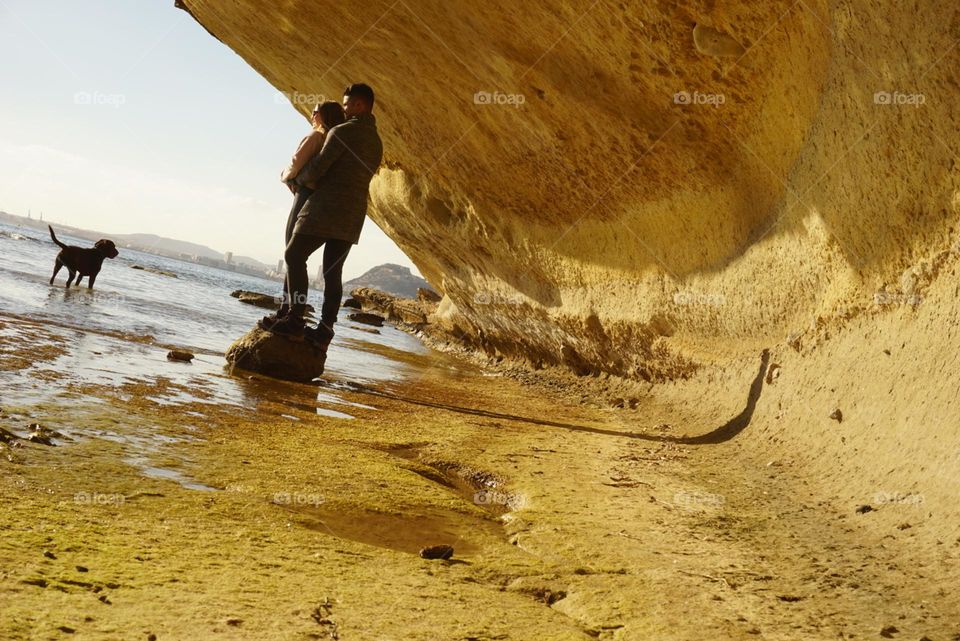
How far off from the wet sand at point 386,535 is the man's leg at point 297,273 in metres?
1.24

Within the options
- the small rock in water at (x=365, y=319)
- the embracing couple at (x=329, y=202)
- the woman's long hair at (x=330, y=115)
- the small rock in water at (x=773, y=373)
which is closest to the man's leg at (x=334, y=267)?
the embracing couple at (x=329, y=202)

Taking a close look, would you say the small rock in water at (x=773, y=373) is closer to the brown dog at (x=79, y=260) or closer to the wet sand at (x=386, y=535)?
the wet sand at (x=386, y=535)

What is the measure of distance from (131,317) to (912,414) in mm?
6735

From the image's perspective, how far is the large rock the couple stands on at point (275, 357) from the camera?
16.8 ft

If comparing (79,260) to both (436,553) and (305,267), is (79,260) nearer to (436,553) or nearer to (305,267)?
(305,267)

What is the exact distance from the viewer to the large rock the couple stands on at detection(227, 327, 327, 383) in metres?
5.11

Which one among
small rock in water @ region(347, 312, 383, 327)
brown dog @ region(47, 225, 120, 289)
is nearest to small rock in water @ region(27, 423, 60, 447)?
brown dog @ region(47, 225, 120, 289)

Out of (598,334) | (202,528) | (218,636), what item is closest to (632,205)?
(598,334)

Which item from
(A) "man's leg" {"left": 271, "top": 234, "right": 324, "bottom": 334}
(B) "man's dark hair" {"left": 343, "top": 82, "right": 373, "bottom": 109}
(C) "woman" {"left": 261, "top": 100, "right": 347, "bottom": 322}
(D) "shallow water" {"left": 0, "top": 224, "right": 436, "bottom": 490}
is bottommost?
(D) "shallow water" {"left": 0, "top": 224, "right": 436, "bottom": 490}

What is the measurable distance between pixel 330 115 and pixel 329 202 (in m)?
0.80

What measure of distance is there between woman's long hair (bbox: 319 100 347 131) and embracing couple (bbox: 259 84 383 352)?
0.13 meters

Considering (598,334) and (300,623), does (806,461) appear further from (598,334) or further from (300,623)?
(598,334)

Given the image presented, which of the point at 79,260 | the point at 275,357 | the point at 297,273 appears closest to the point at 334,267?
the point at 297,273

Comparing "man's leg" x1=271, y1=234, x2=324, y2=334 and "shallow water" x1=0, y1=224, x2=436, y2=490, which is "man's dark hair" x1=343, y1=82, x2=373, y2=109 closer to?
"man's leg" x1=271, y1=234, x2=324, y2=334
